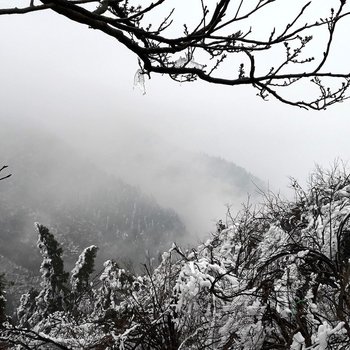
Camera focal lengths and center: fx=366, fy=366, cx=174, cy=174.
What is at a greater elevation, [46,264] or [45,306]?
[46,264]

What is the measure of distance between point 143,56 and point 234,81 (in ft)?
2.37

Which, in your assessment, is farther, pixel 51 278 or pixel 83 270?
pixel 51 278

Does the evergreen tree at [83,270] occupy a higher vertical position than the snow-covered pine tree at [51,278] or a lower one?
higher

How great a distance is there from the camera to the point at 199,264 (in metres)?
3.73

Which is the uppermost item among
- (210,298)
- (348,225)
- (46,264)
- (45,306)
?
(348,225)

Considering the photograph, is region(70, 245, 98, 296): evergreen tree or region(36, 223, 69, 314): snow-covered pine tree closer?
region(70, 245, 98, 296): evergreen tree

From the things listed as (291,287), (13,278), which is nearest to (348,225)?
(291,287)

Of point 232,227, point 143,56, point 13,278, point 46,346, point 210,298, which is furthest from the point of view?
point 13,278

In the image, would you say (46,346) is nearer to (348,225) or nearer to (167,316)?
(167,316)

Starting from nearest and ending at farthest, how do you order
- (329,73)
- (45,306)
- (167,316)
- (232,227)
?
(329,73)
(167,316)
(232,227)
(45,306)

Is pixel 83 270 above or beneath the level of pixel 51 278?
above

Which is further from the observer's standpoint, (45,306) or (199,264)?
(45,306)

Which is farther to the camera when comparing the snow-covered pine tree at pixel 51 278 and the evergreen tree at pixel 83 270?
the snow-covered pine tree at pixel 51 278

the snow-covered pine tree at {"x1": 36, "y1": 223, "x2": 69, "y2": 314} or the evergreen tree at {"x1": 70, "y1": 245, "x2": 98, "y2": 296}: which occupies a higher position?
the evergreen tree at {"x1": 70, "y1": 245, "x2": 98, "y2": 296}
